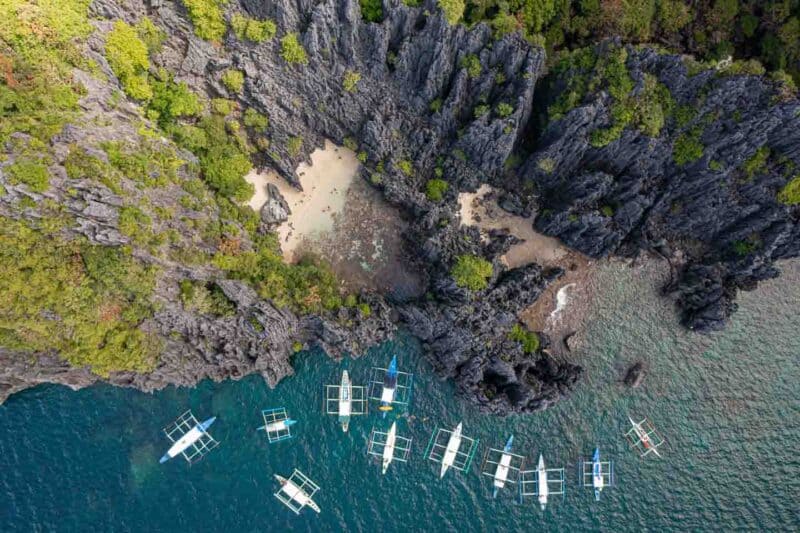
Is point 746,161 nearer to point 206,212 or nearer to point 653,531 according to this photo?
point 653,531

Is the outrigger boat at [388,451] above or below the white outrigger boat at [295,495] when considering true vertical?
above

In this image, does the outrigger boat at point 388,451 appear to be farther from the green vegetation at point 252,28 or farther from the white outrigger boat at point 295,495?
the green vegetation at point 252,28

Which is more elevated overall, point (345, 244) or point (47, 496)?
point (345, 244)

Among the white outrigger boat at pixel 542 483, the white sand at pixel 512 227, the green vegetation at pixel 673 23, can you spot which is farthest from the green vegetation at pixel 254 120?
the white outrigger boat at pixel 542 483

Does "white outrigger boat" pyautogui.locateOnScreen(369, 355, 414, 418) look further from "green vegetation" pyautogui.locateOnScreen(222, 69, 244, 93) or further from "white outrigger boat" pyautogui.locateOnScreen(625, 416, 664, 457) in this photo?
"green vegetation" pyautogui.locateOnScreen(222, 69, 244, 93)

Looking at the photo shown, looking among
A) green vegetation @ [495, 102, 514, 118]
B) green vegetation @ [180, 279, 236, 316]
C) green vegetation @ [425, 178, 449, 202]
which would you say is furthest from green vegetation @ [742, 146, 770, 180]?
green vegetation @ [180, 279, 236, 316]

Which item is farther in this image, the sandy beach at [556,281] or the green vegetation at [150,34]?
the sandy beach at [556,281]

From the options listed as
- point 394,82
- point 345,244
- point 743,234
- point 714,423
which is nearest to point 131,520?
point 345,244
